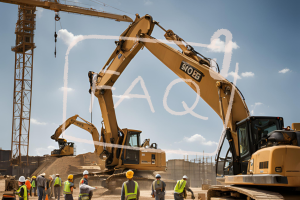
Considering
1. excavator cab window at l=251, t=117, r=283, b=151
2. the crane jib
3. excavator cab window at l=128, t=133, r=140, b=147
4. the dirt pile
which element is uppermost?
the crane jib

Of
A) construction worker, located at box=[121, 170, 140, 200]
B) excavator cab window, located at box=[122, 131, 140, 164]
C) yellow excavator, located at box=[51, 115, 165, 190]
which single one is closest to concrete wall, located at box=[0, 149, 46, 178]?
yellow excavator, located at box=[51, 115, 165, 190]

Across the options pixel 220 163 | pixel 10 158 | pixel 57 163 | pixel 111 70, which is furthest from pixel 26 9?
pixel 220 163

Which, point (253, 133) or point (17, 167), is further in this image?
point (17, 167)

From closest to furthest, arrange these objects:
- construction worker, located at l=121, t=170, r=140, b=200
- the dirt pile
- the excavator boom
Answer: construction worker, located at l=121, t=170, r=140, b=200 < the dirt pile < the excavator boom

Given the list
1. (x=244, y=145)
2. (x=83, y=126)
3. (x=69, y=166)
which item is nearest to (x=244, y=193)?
(x=244, y=145)

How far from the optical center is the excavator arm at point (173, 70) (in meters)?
8.82

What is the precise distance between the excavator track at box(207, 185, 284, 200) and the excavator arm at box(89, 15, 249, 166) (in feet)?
3.38

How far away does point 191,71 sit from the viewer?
10797 millimetres

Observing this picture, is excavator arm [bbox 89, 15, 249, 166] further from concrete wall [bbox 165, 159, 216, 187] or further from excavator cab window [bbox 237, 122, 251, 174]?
concrete wall [bbox 165, 159, 216, 187]

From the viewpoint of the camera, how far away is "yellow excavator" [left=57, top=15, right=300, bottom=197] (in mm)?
5758

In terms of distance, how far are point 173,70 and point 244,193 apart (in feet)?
21.3

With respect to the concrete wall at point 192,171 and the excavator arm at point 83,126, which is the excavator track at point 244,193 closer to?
the excavator arm at point 83,126

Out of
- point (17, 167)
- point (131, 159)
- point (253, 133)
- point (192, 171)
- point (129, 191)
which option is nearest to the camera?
point (129, 191)

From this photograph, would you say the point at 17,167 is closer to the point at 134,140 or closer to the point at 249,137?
the point at 134,140
